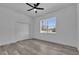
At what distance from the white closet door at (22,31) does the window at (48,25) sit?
5.07 feet

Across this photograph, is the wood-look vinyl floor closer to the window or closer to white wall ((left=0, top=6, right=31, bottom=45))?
white wall ((left=0, top=6, right=31, bottom=45))

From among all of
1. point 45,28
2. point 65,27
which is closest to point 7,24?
point 45,28

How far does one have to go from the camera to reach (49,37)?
538 centimetres

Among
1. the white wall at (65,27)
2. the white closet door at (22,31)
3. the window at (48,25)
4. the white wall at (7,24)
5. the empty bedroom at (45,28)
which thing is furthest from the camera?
the white closet door at (22,31)

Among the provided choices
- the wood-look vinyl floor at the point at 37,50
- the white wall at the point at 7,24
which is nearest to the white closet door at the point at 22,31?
the white wall at the point at 7,24

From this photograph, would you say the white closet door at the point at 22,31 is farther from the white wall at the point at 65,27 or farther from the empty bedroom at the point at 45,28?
the white wall at the point at 65,27

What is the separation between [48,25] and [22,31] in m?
2.49

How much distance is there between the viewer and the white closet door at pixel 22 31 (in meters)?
5.63

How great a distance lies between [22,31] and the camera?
6.10 m

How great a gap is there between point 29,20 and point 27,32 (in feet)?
4.27

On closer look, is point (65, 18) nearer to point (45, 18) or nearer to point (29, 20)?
point (45, 18)

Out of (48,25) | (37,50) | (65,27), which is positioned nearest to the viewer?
(37,50)

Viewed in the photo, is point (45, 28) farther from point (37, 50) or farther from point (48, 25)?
point (37, 50)
